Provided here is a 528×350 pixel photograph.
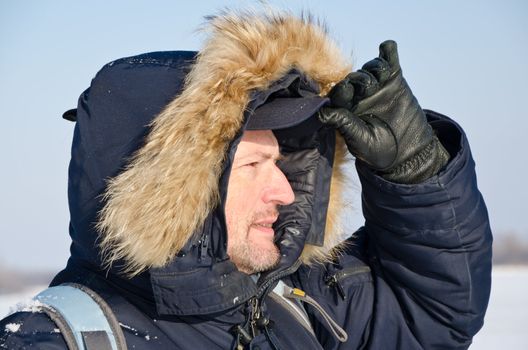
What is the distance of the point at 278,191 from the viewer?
210 cm

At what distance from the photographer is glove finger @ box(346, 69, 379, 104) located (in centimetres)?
190

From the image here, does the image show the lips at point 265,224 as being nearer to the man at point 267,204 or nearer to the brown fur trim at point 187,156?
the man at point 267,204

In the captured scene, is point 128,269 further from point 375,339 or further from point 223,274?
point 375,339

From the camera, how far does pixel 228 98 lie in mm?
1745

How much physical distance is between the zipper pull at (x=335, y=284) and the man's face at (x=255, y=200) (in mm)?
228

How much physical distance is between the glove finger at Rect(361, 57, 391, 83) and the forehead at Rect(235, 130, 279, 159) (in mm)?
336

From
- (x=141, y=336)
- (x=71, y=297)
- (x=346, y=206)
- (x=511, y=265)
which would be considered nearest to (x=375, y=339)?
(x=346, y=206)

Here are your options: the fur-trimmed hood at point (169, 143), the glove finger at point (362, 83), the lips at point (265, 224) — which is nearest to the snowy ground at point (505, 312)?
the lips at point (265, 224)

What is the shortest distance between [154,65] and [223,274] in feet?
1.77

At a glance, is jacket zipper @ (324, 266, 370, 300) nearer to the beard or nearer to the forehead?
the beard

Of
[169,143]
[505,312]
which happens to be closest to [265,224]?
[169,143]

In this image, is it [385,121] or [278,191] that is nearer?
[385,121]

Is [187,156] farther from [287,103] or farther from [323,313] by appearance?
[323,313]

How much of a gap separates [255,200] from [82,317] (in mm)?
630
